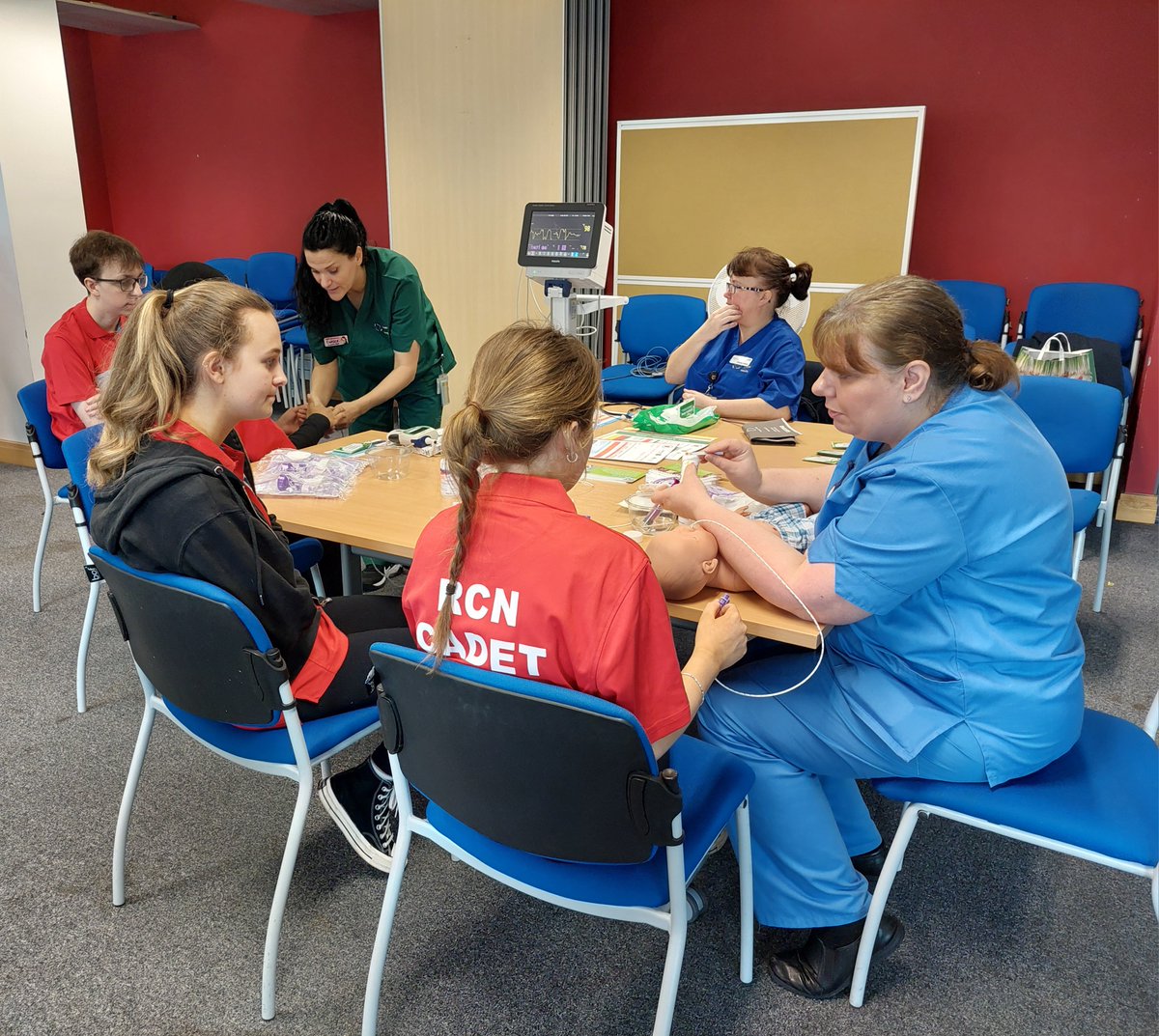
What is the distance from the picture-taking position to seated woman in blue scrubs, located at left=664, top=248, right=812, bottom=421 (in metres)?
2.92

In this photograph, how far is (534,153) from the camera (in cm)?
488

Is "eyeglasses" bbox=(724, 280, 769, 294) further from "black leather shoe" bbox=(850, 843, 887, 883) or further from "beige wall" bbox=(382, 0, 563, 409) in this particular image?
"beige wall" bbox=(382, 0, 563, 409)

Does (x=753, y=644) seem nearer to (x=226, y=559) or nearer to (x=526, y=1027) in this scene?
(x=526, y=1027)

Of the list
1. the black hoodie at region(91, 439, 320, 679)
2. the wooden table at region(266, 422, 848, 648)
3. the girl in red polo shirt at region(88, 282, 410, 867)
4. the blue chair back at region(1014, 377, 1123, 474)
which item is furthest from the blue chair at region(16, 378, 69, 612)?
the blue chair back at region(1014, 377, 1123, 474)

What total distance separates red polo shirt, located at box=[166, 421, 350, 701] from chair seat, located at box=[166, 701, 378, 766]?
2.3 inches

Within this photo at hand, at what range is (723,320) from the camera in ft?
9.86

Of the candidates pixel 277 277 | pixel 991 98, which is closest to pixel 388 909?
pixel 991 98

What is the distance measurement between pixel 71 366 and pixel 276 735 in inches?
75.3

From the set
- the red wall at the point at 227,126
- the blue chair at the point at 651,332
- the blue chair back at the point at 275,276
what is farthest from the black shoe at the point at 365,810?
the red wall at the point at 227,126

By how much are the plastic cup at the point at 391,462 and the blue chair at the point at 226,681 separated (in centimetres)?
80

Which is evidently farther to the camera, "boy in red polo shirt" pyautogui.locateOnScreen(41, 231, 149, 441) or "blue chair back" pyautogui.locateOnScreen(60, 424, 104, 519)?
"boy in red polo shirt" pyautogui.locateOnScreen(41, 231, 149, 441)

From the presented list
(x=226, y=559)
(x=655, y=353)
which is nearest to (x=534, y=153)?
(x=655, y=353)

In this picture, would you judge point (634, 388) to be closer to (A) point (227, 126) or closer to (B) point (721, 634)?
(B) point (721, 634)

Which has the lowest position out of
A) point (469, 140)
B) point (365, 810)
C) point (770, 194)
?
point (365, 810)
